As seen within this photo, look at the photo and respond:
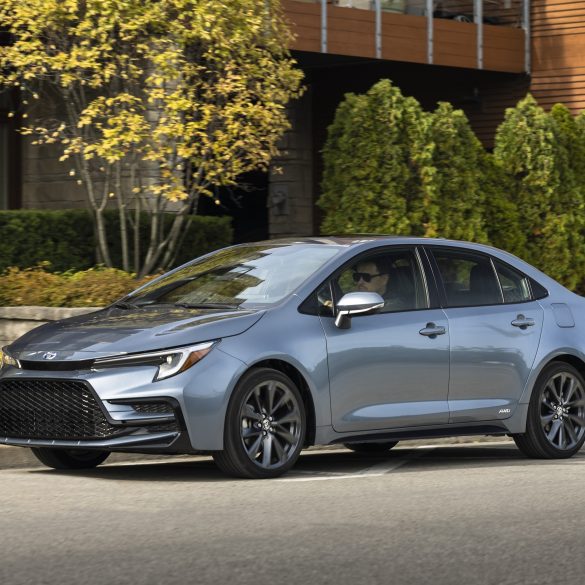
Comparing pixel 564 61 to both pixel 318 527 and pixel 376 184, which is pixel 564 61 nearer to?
pixel 376 184

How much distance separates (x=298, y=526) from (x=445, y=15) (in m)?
18.1

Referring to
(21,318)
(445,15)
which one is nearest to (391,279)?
(21,318)

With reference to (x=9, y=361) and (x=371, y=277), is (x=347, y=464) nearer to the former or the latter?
(x=371, y=277)

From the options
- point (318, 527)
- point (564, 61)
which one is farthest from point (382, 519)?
point (564, 61)

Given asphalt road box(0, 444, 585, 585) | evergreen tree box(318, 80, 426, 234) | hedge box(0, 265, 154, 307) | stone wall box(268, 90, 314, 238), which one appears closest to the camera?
asphalt road box(0, 444, 585, 585)

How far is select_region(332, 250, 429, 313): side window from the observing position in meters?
9.98

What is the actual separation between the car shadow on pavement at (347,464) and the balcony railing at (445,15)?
11919 millimetres

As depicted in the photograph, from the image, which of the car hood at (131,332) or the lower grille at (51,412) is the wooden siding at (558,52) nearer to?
the car hood at (131,332)

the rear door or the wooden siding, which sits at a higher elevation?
the wooden siding

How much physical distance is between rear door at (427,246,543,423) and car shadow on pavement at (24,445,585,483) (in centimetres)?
47

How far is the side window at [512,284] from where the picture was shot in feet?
35.5

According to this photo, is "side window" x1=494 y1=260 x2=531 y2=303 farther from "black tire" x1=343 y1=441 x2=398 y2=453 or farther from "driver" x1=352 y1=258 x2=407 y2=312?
"black tire" x1=343 y1=441 x2=398 y2=453

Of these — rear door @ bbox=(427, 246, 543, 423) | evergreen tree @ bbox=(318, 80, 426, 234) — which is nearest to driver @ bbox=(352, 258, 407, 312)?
rear door @ bbox=(427, 246, 543, 423)

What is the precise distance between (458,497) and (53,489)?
7.68 ft
